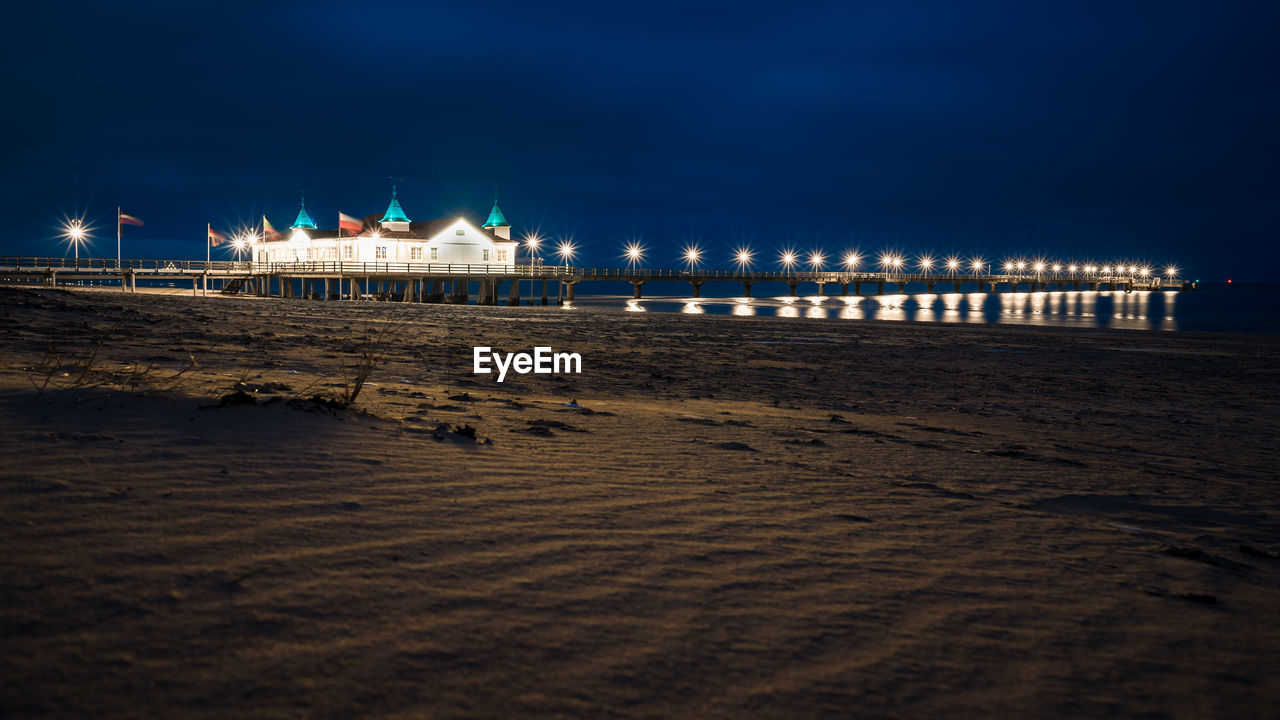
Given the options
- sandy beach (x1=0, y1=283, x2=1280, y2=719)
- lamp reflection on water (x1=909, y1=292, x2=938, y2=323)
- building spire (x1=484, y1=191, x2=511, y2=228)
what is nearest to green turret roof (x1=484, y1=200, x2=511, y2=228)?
building spire (x1=484, y1=191, x2=511, y2=228)

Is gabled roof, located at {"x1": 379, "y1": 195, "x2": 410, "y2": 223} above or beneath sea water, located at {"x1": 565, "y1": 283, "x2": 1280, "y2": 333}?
above

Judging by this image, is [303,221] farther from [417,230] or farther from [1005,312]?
[1005,312]

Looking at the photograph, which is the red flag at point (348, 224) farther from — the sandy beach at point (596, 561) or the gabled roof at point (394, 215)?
the sandy beach at point (596, 561)

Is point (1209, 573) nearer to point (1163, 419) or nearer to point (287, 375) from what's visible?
point (1163, 419)

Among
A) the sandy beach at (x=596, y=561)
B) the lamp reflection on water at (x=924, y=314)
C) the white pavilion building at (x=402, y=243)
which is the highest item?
the white pavilion building at (x=402, y=243)

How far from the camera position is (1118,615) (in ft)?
10.9

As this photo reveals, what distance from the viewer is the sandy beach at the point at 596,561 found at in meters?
2.50

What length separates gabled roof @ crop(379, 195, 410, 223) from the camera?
64.9 metres

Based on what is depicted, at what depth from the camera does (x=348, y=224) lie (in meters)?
60.7

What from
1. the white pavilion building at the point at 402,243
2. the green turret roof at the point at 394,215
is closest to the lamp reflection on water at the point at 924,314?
the white pavilion building at the point at 402,243

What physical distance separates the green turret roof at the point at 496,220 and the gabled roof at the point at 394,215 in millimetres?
8812

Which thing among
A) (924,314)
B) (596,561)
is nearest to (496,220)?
(924,314)

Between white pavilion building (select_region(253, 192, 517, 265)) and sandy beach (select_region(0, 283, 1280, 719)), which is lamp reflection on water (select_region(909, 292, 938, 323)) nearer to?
sandy beach (select_region(0, 283, 1280, 719))

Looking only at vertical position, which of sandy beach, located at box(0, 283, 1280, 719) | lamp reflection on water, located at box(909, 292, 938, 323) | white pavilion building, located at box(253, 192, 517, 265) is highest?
white pavilion building, located at box(253, 192, 517, 265)
